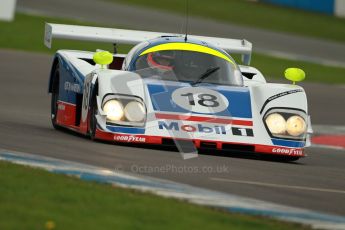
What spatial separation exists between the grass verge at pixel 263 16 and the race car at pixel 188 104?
21047mm

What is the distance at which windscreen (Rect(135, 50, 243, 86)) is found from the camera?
11.4m

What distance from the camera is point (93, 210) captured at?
686cm

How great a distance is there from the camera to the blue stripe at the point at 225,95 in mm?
10469

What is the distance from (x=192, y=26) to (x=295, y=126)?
20.3 metres

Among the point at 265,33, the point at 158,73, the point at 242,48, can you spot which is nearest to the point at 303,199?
the point at 158,73

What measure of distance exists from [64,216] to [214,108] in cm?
418

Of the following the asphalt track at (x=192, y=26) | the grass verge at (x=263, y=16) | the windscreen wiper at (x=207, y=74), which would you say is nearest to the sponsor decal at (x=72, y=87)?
the windscreen wiper at (x=207, y=74)

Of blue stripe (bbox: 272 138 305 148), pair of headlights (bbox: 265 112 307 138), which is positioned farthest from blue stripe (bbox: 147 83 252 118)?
blue stripe (bbox: 272 138 305 148)

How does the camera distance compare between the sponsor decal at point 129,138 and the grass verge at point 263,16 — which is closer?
the sponsor decal at point 129,138

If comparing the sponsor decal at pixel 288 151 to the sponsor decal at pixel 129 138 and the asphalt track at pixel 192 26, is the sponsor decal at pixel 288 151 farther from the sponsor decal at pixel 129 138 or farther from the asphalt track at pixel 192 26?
the asphalt track at pixel 192 26

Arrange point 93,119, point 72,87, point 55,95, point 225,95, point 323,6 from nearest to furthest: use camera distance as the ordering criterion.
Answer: point 225,95 < point 93,119 < point 72,87 < point 55,95 < point 323,6

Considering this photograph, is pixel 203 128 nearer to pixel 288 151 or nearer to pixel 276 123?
A: pixel 276 123

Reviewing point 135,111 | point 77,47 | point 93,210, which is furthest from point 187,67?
point 77,47

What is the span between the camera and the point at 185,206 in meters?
7.33
